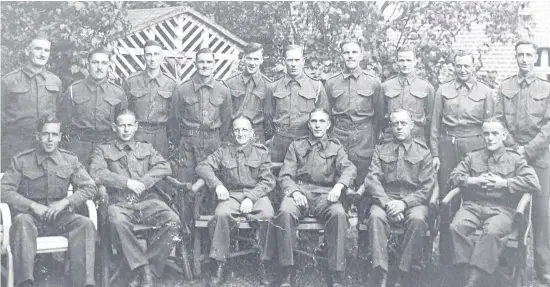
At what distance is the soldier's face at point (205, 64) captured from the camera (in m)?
5.77

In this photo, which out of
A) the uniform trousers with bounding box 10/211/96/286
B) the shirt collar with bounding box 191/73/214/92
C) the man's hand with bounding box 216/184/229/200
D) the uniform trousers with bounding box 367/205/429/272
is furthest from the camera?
the shirt collar with bounding box 191/73/214/92

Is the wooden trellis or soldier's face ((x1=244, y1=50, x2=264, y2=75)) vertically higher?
the wooden trellis

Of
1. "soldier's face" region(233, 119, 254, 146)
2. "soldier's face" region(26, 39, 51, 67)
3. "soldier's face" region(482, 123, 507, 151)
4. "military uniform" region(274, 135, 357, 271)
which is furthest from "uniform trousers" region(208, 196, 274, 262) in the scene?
"soldier's face" region(26, 39, 51, 67)

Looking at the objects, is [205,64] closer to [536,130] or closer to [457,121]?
[457,121]

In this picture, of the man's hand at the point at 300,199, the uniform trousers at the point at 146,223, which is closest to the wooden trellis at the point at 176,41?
the uniform trousers at the point at 146,223

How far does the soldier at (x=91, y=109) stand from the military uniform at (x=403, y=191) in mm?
2165

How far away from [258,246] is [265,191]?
1.52ft

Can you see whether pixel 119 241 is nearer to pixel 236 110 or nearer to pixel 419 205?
pixel 236 110

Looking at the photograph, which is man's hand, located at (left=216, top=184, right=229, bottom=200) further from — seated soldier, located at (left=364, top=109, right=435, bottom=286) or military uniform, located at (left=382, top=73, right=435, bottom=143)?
military uniform, located at (left=382, top=73, right=435, bottom=143)

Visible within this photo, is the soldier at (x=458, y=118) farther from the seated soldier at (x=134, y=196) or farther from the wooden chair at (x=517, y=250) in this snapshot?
the seated soldier at (x=134, y=196)

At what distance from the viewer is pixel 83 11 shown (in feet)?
22.1

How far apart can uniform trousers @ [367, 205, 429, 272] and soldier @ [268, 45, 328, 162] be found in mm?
1190

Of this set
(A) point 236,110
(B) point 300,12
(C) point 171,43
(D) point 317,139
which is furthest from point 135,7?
(D) point 317,139

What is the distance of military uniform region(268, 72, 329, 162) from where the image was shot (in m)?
5.91
